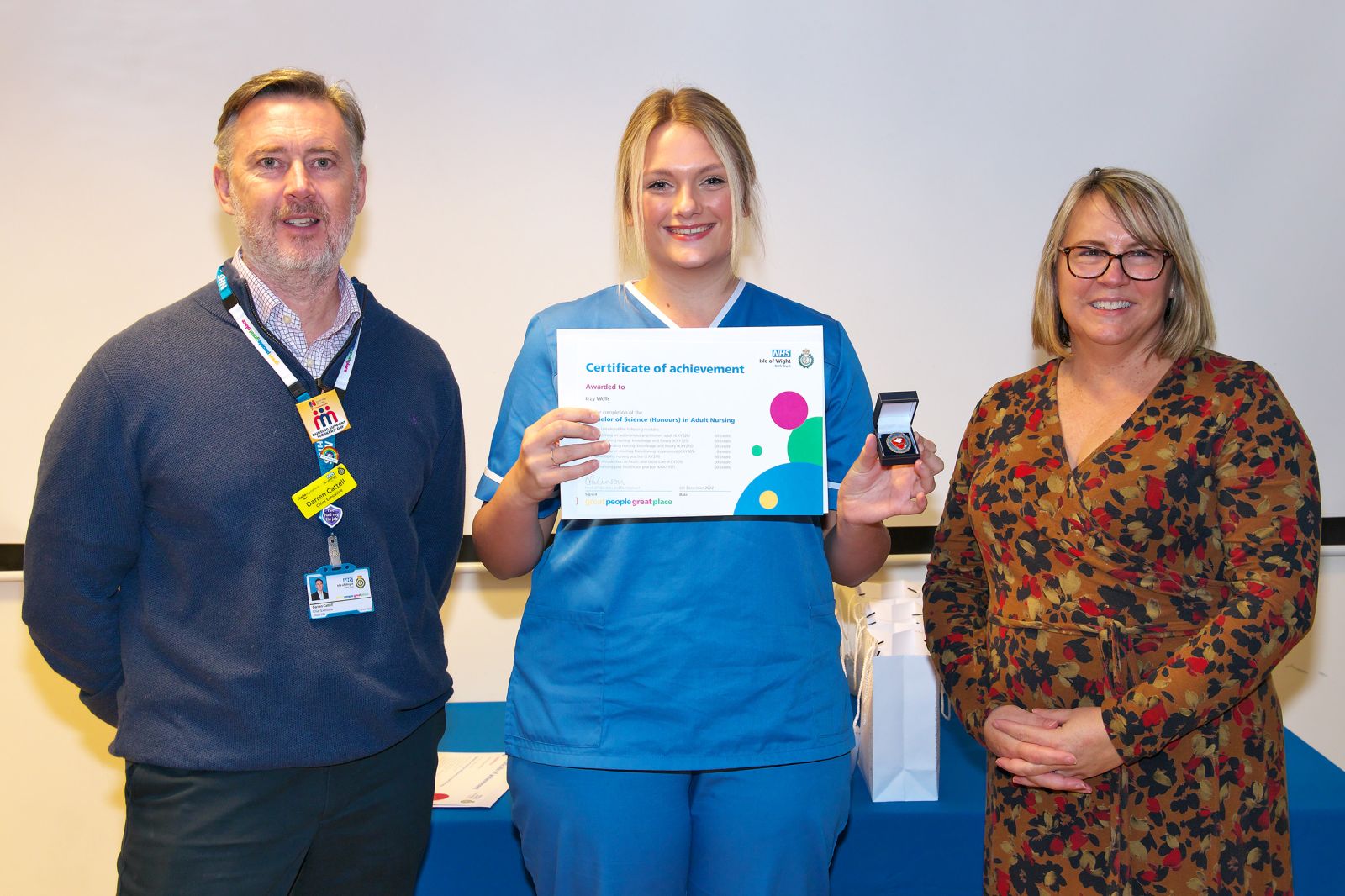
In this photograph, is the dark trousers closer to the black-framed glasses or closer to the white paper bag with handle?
the white paper bag with handle

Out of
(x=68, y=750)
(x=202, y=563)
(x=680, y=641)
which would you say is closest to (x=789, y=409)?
(x=680, y=641)

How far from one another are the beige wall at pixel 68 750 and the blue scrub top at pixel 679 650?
1485 millimetres

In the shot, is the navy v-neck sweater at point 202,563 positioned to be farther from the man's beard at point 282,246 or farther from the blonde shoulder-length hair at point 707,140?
the blonde shoulder-length hair at point 707,140

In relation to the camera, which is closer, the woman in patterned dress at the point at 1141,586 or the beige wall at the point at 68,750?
the woman in patterned dress at the point at 1141,586

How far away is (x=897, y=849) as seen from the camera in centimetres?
253

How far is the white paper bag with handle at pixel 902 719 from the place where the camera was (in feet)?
8.27

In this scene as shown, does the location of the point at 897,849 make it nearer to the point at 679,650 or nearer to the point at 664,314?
the point at 679,650

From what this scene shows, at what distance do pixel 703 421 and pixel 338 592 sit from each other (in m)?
0.69

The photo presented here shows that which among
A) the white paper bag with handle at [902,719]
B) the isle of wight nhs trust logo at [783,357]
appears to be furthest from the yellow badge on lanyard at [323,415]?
the white paper bag with handle at [902,719]

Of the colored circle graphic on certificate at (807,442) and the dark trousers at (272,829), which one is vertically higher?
the colored circle graphic on certificate at (807,442)

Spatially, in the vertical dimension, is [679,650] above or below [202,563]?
below

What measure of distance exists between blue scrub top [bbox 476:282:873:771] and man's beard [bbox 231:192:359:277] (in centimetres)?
47

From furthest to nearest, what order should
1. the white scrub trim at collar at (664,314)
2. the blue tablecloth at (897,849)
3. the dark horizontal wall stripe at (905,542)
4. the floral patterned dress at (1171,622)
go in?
the dark horizontal wall stripe at (905,542)
the blue tablecloth at (897,849)
the white scrub trim at collar at (664,314)
the floral patterned dress at (1171,622)

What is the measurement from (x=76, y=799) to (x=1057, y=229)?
3343 millimetres
